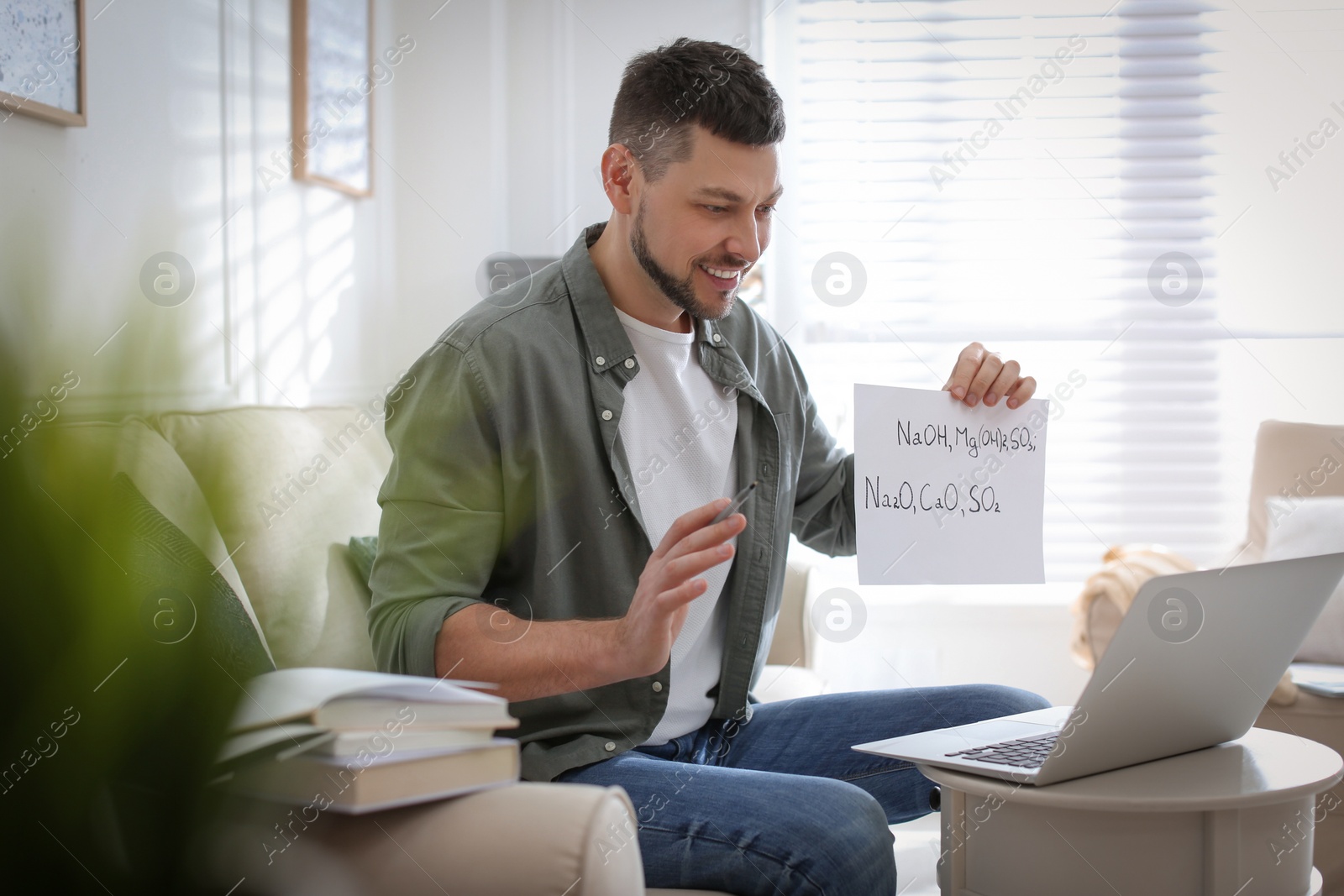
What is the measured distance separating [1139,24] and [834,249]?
3.19ft

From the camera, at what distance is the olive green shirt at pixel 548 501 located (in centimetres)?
101

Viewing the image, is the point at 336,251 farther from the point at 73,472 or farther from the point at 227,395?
the point at 73,472

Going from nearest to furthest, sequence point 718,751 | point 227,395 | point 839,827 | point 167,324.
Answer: point 167,324 → point 839,827 → point 718,751 → point 227,395

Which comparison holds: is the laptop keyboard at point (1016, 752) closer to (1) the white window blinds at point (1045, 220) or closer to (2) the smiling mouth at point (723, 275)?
(2) the smiling mouth at point (723, 275)

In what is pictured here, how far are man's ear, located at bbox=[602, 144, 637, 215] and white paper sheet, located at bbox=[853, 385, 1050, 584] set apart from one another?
41cm

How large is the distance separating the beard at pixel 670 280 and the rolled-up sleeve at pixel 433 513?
27cm

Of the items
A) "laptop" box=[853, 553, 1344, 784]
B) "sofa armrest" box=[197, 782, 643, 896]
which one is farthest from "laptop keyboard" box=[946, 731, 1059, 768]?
"sofa armrest" box=[197, 782, 643, 896]

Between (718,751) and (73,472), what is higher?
(73,472)

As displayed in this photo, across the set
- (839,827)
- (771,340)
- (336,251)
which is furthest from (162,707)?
(336,251)

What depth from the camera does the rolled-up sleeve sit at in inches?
38.1

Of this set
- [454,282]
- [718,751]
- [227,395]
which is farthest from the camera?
[454,282]

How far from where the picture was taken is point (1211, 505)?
8.84ft

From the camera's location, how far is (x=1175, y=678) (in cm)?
82

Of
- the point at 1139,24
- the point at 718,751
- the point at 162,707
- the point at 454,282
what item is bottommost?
the point at 718,751
